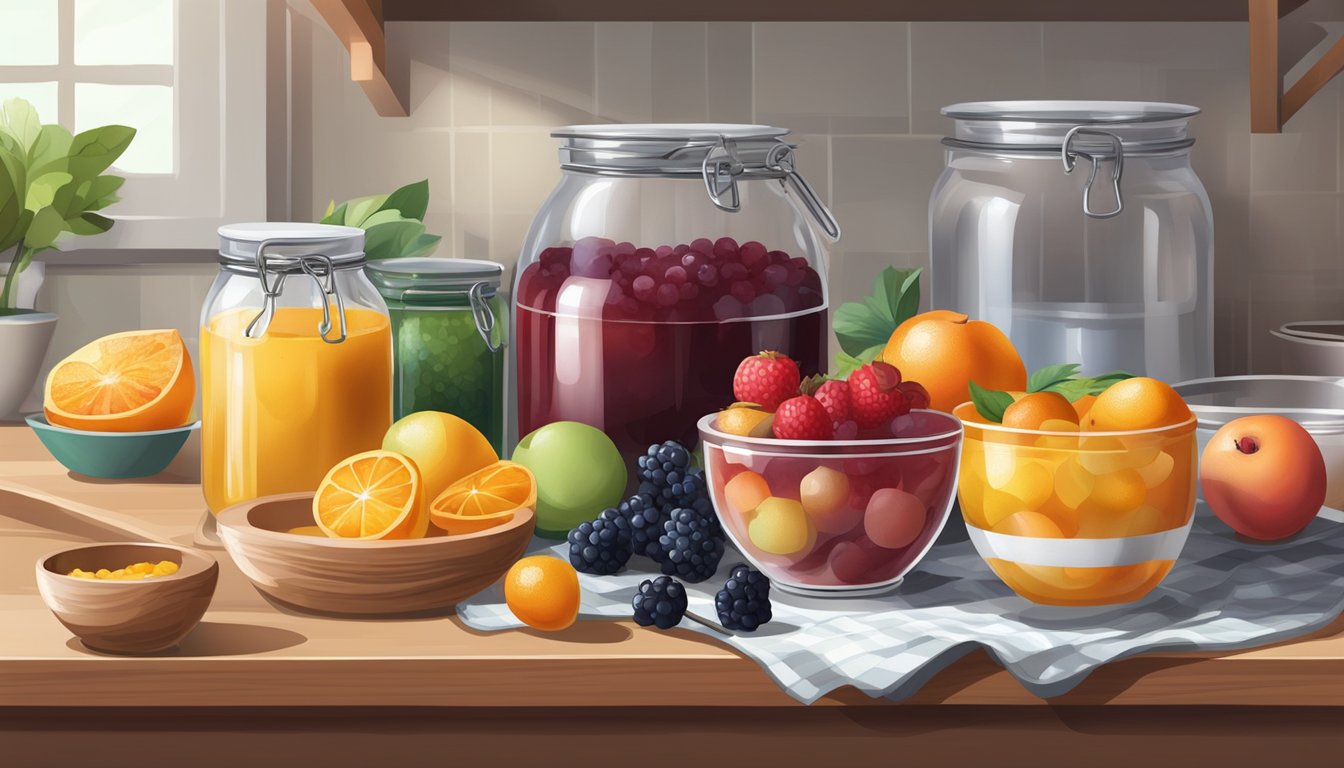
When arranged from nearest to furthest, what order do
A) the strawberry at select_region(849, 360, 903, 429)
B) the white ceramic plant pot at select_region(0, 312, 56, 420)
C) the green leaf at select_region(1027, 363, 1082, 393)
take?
the strawberry at select_region(849, 360, 903, 429)
the green leaf at select_region(1027, 363, 1082, 393)
the white ceramic plant pot at select_region(0, 312, 56, 420)

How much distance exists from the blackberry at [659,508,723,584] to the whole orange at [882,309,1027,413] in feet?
0.70

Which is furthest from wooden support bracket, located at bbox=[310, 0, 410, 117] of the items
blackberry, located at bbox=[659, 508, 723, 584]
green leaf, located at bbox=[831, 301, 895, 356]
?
blackberry, located at bbox=[659, 508, 723, 584]

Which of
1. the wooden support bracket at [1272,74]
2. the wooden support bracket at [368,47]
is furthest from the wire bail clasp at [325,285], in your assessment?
the wooden support bracket at [1272,74]

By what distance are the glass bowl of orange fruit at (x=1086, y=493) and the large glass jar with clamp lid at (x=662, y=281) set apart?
260 mm

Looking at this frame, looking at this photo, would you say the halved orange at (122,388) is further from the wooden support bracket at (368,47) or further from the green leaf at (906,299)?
the green leaf at (906,299)

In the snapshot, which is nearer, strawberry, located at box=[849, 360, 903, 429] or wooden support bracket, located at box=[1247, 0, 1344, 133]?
strawberry, located at box=[849, 360, 903, 429]

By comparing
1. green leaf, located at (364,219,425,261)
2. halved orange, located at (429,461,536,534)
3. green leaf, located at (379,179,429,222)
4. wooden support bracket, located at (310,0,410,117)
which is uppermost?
wooden support bracket, located at (310,0,410,117)

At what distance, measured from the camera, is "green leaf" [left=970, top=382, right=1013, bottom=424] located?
3.07ft

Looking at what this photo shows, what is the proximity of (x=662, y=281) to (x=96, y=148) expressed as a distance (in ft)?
2.50

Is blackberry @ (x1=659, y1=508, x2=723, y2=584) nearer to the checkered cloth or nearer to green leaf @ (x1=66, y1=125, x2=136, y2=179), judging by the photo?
the checkered cloth

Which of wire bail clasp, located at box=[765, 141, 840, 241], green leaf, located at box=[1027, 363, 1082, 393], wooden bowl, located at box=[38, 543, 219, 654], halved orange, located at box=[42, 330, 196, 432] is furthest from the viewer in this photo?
halved orange, located at box=[42, 330, 196, 432]

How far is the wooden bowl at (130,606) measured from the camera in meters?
0.80

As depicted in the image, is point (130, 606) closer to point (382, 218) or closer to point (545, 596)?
point (545, 596)

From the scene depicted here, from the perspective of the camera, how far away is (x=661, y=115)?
1.52m
